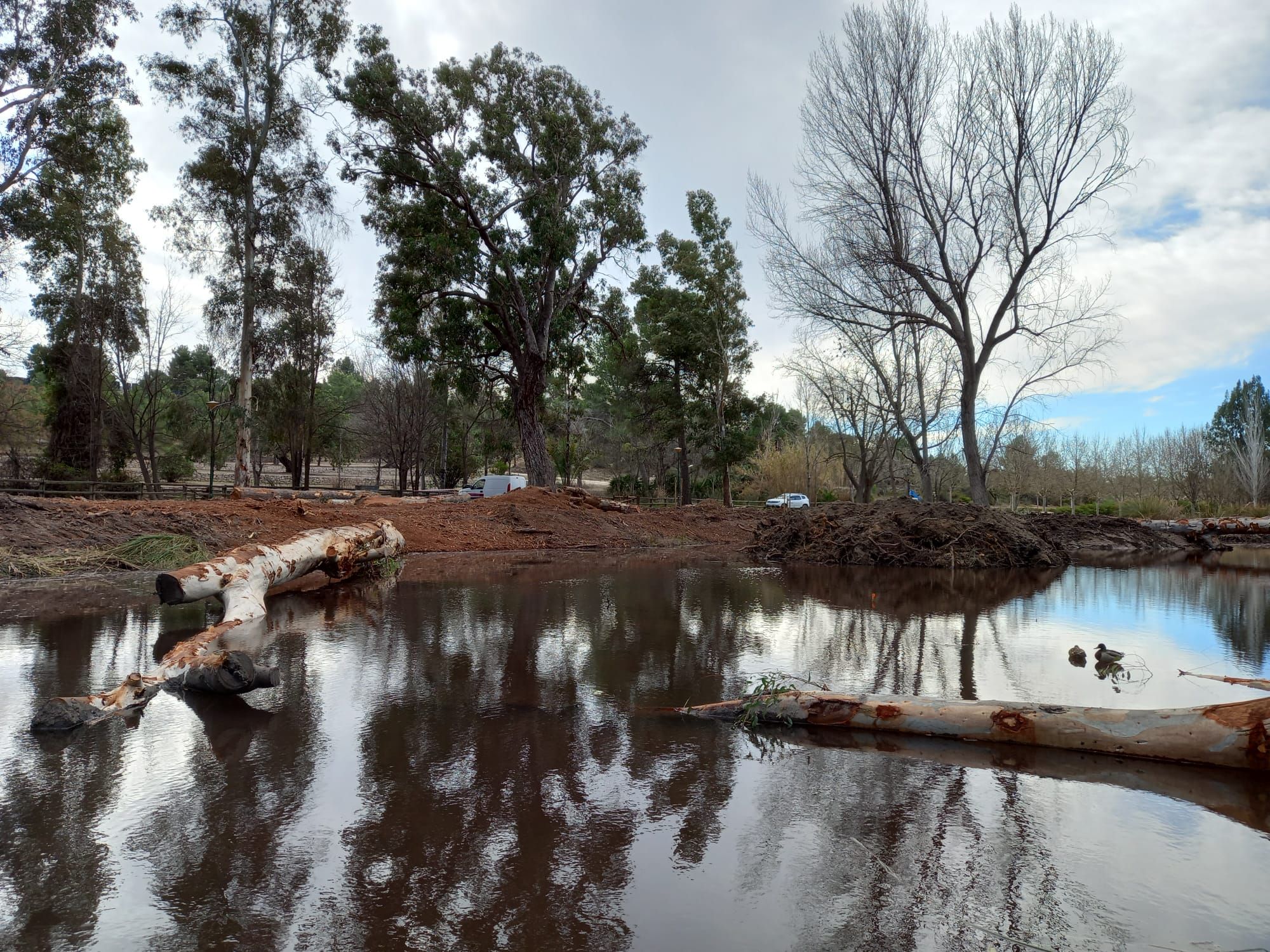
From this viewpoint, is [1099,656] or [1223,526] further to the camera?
[1223,526]

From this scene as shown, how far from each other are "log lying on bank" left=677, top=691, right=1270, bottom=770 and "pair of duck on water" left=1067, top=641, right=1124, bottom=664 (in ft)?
7.09

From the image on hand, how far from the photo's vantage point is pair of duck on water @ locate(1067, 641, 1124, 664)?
5.68 metres

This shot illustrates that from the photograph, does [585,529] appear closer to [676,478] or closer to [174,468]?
[676,478]

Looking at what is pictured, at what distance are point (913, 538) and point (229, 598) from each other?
12355 mm

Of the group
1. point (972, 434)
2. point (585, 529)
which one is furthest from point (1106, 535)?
point (585, 529)

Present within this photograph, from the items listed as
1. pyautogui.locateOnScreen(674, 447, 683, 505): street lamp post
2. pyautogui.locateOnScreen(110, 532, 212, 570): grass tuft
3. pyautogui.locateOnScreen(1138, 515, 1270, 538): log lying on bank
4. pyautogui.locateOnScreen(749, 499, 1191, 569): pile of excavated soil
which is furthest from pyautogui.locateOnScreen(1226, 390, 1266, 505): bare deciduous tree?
pyautogui.locateOnScreen(110, 532, 212, 570): grass tuft

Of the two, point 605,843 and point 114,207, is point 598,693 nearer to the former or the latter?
point 605,843

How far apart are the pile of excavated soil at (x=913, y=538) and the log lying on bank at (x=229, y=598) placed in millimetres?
8671

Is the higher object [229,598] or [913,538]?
[913,538]

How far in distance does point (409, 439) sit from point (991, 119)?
1168 inches

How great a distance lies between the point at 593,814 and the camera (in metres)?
3.12

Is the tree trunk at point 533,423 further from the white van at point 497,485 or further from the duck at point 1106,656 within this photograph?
the duck at point 1106,656

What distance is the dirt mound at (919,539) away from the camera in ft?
45.9

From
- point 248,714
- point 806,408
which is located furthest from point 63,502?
point 806,408
